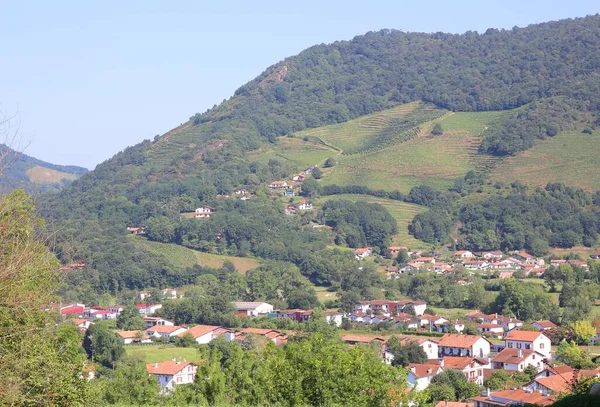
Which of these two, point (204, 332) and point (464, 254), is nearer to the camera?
point (204, 332)

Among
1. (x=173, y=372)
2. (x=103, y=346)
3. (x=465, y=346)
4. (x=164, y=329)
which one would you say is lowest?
(x=465, y=346)

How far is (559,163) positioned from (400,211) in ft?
50.6

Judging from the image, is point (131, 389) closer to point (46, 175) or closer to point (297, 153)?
point (297, 153)

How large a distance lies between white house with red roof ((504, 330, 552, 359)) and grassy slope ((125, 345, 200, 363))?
13937 millimetres

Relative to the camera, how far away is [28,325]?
1174 cm

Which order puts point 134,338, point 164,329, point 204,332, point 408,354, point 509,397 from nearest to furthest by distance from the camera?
point 509,397, point 408,354, point 204,332, point 134,338, point 164,329

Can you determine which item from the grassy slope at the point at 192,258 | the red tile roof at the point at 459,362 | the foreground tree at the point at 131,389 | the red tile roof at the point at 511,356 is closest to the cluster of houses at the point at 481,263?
the grassy slope at the point at 192,258

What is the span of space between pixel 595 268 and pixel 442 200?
89.6ft

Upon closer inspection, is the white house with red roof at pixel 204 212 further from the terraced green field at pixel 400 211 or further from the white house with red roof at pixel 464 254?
the white house with red roof at pixel 464 254

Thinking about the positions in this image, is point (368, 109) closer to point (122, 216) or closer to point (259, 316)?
point (122, 216)

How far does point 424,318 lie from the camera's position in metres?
49.2

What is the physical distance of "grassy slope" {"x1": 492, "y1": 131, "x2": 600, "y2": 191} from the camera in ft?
268

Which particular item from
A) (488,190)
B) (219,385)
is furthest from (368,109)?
(219,385)

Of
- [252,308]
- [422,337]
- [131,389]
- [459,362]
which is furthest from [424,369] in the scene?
[252,308]
